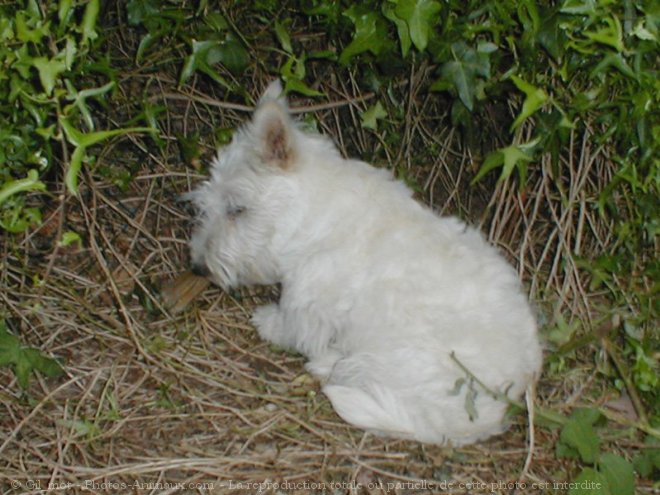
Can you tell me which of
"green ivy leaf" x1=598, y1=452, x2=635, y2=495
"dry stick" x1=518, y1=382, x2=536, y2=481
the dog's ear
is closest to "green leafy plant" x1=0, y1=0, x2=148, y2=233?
the dog's ear

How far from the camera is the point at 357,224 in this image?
302 centimetres

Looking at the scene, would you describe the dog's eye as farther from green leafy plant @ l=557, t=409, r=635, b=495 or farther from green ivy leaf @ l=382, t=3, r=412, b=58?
green leafy plant @ l=557, t=409, r=635, b=495

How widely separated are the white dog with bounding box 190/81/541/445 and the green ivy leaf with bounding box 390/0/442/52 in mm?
543

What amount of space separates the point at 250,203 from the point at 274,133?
1.04 ft

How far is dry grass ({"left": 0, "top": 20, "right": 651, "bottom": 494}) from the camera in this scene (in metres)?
2.71

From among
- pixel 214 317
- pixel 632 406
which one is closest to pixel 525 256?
pixel 632 406

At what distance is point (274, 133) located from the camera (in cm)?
289

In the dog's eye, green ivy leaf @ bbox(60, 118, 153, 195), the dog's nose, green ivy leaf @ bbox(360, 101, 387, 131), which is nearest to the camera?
green ivy leaf @ bbox(60, 118, 153, 195)

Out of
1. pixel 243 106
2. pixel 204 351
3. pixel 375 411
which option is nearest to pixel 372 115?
pixel 243 106

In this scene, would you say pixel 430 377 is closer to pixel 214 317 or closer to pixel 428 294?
Result: pixel 428 294

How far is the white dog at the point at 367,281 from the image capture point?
109 inches

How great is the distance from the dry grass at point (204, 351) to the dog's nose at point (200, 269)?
0.26m

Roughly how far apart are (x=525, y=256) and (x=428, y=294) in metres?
0.92

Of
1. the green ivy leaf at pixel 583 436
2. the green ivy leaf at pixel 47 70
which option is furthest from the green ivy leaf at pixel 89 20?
the green ivy leaf at pixel 583 436
